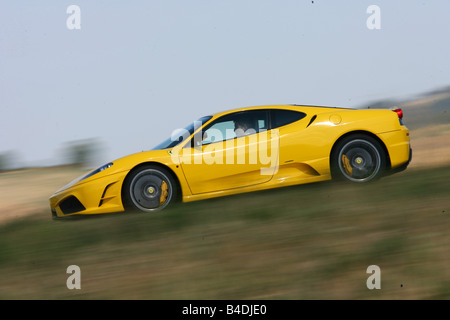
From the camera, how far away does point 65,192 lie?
7867 mm

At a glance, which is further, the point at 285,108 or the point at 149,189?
the point at 285,108

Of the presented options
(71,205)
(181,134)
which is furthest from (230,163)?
(71,205)

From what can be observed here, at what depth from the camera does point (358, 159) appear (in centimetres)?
782

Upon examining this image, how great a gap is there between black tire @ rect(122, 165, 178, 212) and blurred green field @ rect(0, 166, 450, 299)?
0.69ft

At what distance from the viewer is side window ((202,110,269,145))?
25.8ft

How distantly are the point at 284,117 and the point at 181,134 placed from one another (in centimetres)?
137

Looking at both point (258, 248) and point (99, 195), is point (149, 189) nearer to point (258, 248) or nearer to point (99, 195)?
point (99, 195)

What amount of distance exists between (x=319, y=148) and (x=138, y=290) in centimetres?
356

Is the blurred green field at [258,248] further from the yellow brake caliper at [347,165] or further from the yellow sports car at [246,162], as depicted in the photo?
the yellow brake caliper at [347,165]

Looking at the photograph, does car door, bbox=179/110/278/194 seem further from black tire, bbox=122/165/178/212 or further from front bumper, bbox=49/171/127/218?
front bumper, bbox=49/171/127/218

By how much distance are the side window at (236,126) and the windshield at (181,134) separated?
0.60 feet

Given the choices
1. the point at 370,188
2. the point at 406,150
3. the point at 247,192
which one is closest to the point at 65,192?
the point at 247,192
